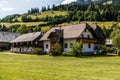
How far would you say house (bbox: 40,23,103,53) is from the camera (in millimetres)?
74000

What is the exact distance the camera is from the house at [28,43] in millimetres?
87694

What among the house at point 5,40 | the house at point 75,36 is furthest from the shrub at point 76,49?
the house at point 5,40

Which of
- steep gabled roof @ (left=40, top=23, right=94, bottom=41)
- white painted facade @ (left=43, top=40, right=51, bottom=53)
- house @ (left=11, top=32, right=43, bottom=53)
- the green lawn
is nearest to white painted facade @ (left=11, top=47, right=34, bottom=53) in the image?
house @ (left=11, top=32, right=43, bottom=53)

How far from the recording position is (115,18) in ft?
636

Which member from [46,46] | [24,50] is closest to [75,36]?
[46,46]

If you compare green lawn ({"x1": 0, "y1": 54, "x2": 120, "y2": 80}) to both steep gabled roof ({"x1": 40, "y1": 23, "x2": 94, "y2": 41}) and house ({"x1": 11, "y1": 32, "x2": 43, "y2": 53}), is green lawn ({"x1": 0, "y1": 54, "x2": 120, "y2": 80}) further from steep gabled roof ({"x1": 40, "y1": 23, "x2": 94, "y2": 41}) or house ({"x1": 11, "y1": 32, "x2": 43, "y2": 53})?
house ({"x1": 11, "y1": 32, "x2": 43, "y2": 53})

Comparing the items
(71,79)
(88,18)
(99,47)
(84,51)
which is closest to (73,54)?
(84,51)

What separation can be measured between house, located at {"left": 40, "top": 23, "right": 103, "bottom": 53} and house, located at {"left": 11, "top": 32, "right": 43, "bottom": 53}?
6538mm

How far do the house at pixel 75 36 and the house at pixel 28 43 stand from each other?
6.54 meters

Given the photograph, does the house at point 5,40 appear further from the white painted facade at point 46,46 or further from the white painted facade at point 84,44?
the white painted facade at point 84,44

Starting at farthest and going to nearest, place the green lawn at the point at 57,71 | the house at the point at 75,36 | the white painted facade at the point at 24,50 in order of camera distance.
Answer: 1. the white painted facade at the point at 24,50
2. the house at the point at 75,36
3. the green lawn at the point at 57,71

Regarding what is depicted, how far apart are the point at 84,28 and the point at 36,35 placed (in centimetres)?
1983

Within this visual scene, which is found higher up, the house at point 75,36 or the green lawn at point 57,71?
the house at point 75,36

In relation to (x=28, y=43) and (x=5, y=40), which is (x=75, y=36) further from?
(x=5, y=40)
